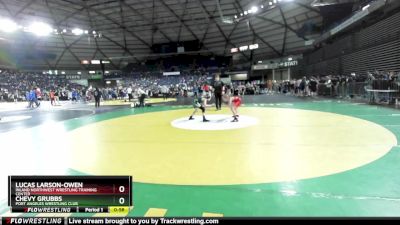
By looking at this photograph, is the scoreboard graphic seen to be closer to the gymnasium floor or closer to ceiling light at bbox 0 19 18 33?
the gymnasium floor

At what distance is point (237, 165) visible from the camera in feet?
15.6

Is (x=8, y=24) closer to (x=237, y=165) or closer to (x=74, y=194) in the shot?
(x=237, y=165)

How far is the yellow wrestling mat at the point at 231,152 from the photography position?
435 centimetres

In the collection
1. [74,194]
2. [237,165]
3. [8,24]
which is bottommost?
[237,165]

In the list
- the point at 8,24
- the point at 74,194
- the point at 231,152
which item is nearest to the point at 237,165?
the point at 231,152

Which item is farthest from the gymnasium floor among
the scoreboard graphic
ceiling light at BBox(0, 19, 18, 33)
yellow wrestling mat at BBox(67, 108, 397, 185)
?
ceiling light at BBox(0, 19, 18, 33)

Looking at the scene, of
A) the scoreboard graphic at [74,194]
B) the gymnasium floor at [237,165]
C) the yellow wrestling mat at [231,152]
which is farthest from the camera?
the yellow wrestling mat at [231,152]

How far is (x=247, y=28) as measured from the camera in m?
43.4

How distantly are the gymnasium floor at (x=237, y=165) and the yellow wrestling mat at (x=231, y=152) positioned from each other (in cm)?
2

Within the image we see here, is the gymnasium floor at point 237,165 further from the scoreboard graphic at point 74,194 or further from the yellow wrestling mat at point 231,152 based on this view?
the scoreboard graphic at point 74,194

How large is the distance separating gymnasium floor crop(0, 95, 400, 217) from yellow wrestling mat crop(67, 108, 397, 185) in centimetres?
2

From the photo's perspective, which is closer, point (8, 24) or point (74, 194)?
point (74, 194)

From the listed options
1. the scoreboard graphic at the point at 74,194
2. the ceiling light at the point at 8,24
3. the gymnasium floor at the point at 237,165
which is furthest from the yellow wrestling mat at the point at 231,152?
the ceiling light at the point at 8,24

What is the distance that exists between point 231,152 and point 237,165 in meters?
0.83
